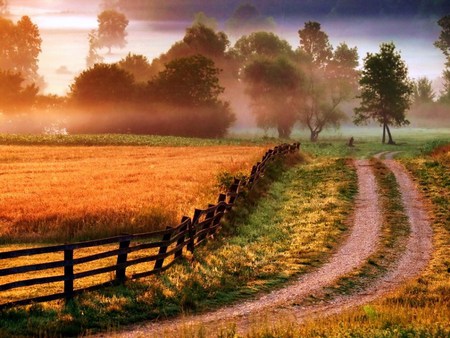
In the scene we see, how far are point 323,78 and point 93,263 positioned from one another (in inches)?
4030

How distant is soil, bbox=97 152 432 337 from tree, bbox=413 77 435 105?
498 ft

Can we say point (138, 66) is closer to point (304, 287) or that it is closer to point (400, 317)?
point (304, 287)

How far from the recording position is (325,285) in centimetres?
1695

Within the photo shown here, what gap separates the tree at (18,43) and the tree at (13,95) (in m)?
40.6

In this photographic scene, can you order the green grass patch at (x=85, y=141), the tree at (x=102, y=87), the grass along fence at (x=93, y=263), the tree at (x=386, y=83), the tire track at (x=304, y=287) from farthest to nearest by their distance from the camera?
the tree at (x=102, y=87)
the tree at (x=386, y=83)
the green grass patch at (x=85, y=141)
the grass along fence at (x=93, y=263)
the tire track at (x=304, y=287)

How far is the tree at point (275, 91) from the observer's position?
106688 mm

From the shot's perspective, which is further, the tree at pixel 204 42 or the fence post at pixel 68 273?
the tree at pixel 204 42

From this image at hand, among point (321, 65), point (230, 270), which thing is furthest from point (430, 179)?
point (321, 65)

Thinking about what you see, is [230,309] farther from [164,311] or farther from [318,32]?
[318,32]

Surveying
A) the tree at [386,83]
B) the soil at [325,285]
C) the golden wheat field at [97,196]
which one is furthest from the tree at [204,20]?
the soil at [325,285]

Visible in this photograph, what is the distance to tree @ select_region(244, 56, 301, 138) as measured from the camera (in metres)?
107

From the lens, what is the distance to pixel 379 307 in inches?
555

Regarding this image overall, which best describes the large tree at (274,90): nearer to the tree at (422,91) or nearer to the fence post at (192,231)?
the tree at (422,91)

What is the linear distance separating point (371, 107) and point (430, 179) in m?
59.5
